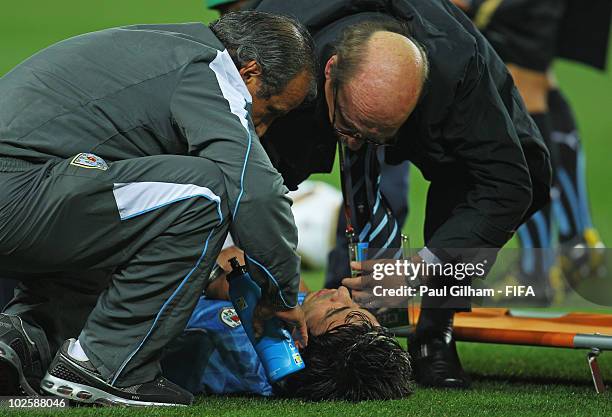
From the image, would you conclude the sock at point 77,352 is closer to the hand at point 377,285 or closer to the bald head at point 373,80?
the hand at point 377,285

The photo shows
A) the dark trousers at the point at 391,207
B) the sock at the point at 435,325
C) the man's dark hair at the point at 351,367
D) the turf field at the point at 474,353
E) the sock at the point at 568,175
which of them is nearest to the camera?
the turf field at the point at 474,353

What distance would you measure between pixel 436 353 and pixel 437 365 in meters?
0.06

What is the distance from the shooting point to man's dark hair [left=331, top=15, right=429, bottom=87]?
123 inches

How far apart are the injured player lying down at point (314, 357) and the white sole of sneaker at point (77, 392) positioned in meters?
0.33

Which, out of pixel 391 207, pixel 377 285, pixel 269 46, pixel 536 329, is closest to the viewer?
pixel 269 46

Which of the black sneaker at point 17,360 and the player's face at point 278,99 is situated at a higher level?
the player's face at point 278,99

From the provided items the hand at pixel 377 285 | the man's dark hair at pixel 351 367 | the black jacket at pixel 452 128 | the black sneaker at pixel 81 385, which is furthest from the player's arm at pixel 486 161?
the black sneaker at pixel 81 385

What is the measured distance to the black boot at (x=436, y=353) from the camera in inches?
131

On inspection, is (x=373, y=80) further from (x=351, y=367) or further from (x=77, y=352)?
(x=77, y=352)

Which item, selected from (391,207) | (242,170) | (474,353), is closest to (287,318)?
(242,170)

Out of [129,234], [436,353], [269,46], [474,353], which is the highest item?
[269,46]

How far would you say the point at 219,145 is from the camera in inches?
103

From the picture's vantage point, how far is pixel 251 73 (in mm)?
2820

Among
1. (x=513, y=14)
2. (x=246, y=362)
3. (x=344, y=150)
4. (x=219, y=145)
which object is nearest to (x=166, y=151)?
(x=219, y=145)
